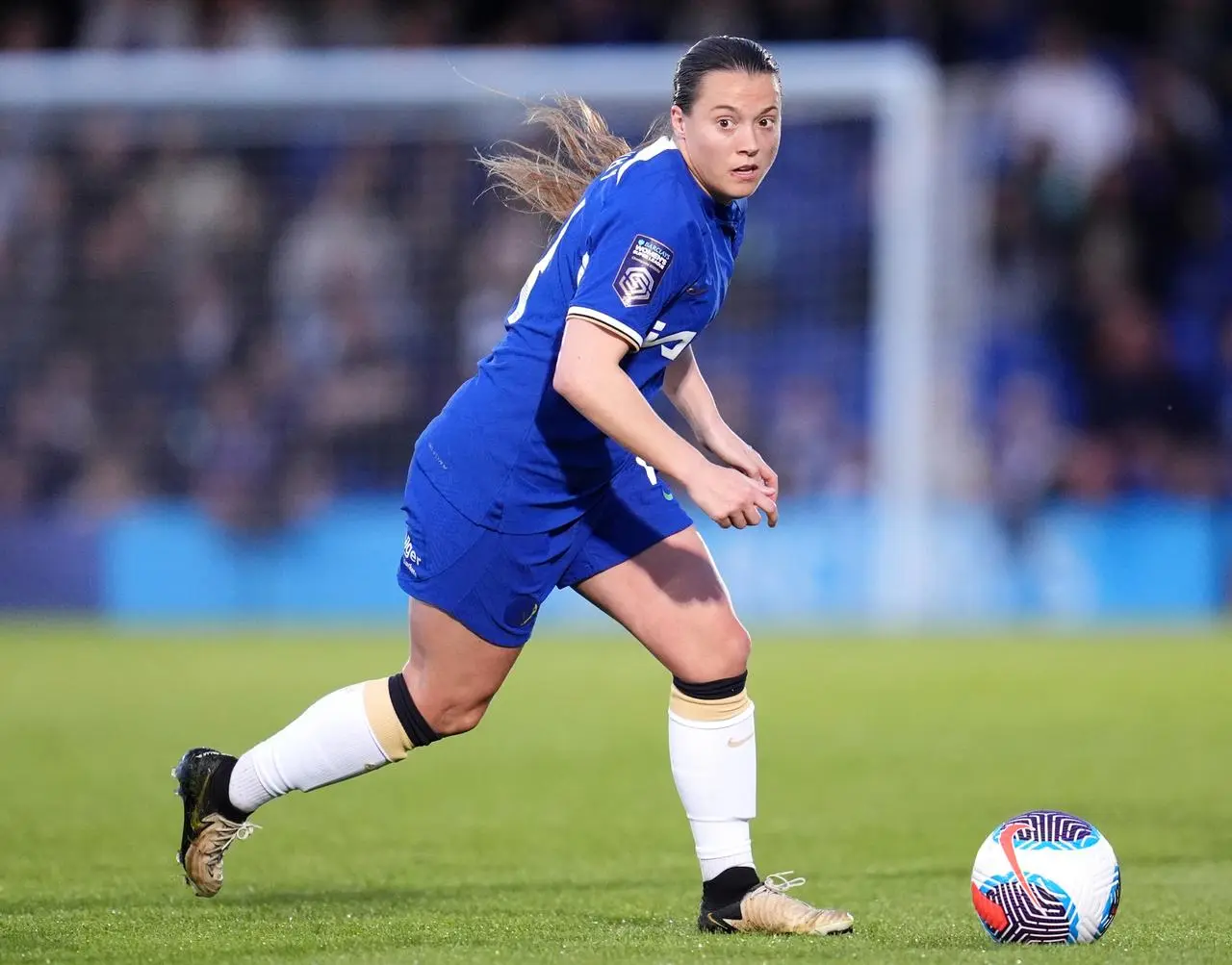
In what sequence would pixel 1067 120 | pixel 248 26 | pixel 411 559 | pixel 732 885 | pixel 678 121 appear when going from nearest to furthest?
1. pixel 678 121
2. pixel 732 885
3. pixel 411 559
4. pixel 1067 120
5. pixel 248 26

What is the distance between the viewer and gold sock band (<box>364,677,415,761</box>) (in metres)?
5.33

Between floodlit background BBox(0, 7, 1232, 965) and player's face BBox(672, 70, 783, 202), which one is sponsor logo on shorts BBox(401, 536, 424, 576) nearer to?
player's face BBox(672, 70, 783, 202)

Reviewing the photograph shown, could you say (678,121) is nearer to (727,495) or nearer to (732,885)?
(727,495)

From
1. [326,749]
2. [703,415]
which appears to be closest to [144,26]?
[703,415]

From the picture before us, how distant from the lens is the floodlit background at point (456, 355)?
1612 cm

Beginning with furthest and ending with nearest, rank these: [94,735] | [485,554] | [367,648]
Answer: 1. [367,648]
2. [94,735]
3. [485,554]

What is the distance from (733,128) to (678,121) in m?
0.19

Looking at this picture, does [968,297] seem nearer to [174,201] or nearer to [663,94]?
[663,94]

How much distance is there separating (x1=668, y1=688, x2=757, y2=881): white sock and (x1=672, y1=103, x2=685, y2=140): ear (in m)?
1.44

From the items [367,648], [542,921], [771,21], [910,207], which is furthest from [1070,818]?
[771,21]

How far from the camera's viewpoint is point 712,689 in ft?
16.9

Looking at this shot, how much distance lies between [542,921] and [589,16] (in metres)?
16.7

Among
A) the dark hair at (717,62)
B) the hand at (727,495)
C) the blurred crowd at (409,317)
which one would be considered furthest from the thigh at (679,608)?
the blurred crowd at (409,317)

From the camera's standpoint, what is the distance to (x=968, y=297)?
57.0 ft
